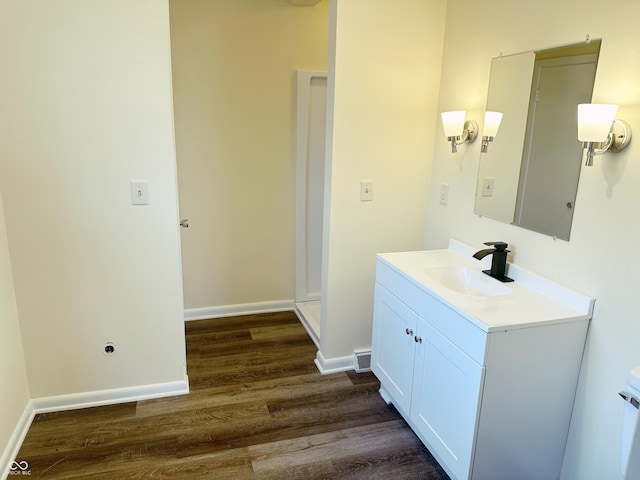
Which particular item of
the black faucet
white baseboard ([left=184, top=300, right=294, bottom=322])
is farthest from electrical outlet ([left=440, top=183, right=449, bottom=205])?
white baseboard ([left=184, top=300, right=294, bottom=322])

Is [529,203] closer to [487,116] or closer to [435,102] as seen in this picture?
[487,116]

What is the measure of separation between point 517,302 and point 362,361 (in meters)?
1.29

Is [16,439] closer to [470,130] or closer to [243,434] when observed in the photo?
[243,434]

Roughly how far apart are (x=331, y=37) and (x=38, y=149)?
164 centimetres

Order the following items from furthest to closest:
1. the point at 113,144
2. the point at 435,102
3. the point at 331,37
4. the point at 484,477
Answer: the point at 435,102 < the point at 331,37 < the point at 113,144 < the point at 484,477

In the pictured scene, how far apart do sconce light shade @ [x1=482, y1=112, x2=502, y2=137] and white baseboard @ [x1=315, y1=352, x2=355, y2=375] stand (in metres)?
1.63

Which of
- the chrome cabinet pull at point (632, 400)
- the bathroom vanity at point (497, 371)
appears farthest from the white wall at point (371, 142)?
the chrome cabinet pull at point (632, 400)

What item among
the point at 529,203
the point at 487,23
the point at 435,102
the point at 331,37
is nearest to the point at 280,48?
the point at 331,37

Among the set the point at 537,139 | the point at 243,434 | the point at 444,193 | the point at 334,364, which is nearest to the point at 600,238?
the point at 537,139

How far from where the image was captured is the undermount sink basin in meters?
2.12

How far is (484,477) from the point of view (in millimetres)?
1766

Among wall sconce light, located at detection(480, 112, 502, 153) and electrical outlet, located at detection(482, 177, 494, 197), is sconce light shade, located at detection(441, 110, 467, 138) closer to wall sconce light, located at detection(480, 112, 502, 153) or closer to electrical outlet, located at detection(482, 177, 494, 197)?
wall sconce light, located at detection(480, 112, 502, 153)

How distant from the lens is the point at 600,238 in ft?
5.50

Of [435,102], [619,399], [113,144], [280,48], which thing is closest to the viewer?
[619,399]
